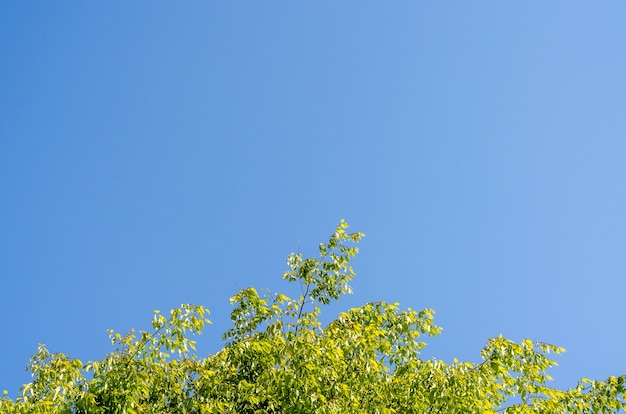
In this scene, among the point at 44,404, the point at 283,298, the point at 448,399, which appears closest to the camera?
the point at 44,404

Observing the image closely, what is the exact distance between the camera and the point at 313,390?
12.5 meters

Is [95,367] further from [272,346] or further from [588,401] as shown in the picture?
[588,401]

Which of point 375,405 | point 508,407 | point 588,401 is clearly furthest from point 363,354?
point 588,401

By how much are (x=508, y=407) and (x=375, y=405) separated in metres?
2.78

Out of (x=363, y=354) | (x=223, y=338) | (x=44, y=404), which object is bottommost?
(x=44, y=404)

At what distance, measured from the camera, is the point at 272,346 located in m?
13.4

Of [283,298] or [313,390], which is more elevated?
[283,298]

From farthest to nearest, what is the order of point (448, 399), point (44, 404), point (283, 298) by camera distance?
point (283, 298) → point (448, 399) → point (44, 404)

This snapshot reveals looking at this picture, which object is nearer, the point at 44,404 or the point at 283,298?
the point at 44,404

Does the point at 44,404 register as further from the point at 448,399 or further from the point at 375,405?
the point at 448,399

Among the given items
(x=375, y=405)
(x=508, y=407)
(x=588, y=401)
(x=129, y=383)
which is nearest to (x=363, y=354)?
(x=375, y=405)

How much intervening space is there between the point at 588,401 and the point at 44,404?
11904 mm

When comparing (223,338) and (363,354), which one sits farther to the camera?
(223,338)

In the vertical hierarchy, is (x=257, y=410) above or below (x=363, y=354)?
below
